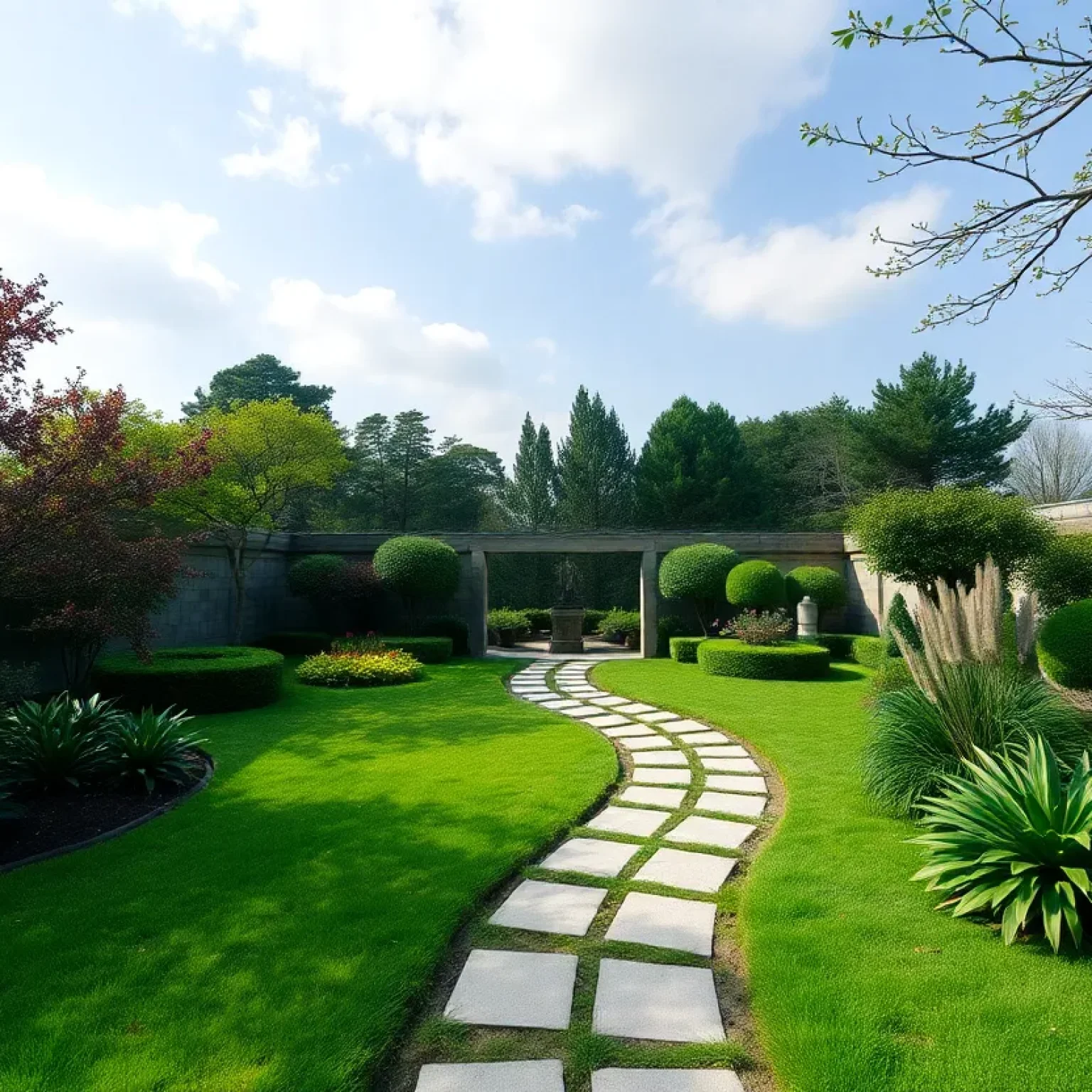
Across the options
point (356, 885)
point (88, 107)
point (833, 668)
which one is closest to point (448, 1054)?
point (356, 885)

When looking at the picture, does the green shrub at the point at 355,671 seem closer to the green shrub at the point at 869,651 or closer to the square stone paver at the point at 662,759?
the square stone paver at the point at 662,759

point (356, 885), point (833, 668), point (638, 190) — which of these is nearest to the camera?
point (356, 885)

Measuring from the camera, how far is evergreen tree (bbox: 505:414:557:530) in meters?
25.1

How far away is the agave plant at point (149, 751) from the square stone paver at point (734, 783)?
4056mm

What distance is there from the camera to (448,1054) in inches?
82.1

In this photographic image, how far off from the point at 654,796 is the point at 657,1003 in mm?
2533

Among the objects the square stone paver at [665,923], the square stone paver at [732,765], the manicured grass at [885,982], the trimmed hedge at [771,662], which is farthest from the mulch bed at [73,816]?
the trimmed hedge at [771,662]

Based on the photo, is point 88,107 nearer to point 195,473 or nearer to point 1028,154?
point 195,473

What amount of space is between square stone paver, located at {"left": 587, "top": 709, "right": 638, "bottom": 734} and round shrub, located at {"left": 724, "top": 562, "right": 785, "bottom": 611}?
580 cm

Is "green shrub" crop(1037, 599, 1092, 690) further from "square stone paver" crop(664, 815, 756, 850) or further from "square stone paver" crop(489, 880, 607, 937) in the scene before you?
"square stone paver" crop(489, 880, 607, 937)

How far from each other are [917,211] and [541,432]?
73.5ft

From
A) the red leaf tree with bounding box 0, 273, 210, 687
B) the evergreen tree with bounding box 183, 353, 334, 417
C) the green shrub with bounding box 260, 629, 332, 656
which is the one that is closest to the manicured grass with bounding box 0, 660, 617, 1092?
the red leaf tree with bounding box 0, 273, 210, 687

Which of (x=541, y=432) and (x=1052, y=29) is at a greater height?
(x=541, y=432)

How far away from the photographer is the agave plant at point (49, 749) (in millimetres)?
4750
